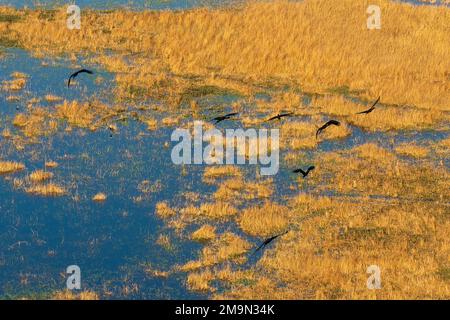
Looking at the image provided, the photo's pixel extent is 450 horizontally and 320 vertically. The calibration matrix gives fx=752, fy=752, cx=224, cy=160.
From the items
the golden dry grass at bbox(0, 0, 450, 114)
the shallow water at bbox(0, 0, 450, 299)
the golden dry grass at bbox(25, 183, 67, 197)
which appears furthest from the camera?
the golden dry grass at bbox(0, 0, 450, 114)

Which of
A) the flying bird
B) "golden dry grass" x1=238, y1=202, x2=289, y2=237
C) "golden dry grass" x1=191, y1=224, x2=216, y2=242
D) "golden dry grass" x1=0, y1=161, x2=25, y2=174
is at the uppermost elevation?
the flying bird

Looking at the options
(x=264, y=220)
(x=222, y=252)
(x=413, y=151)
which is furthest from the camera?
(x=413, y=151)

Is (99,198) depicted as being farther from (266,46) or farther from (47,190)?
(266,46)

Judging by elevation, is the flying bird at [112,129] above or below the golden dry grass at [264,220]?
above

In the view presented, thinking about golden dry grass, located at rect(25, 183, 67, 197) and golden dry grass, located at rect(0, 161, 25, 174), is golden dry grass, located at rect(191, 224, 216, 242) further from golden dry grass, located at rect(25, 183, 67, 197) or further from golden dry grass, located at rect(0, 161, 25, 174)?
golden dry grass, located at rect(0, 161, 25, 174)

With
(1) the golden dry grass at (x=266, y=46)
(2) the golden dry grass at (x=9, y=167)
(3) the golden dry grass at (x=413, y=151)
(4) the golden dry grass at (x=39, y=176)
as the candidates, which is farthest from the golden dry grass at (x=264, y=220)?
(1) the golden dry grass at (x=266, y=46)

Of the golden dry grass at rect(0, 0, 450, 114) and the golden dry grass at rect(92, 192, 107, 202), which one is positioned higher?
the golden dry grass at rect(0, 0, 450, 114)

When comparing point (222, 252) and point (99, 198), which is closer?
point (222, 252)

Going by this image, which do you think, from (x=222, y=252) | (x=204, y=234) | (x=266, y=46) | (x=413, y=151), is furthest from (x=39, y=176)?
(x=266, y=46)

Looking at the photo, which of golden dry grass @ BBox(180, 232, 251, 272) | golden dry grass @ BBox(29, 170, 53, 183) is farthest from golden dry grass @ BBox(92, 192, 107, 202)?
golden dry grass @ BBox(180, 232, 251, 272)

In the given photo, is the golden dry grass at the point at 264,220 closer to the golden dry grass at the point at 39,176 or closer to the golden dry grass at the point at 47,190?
the golden dry grass at the point at 47,190

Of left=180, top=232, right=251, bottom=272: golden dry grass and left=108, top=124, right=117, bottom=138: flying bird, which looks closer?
left=180, top=232, right=251, bottom=272: golden dry grass
